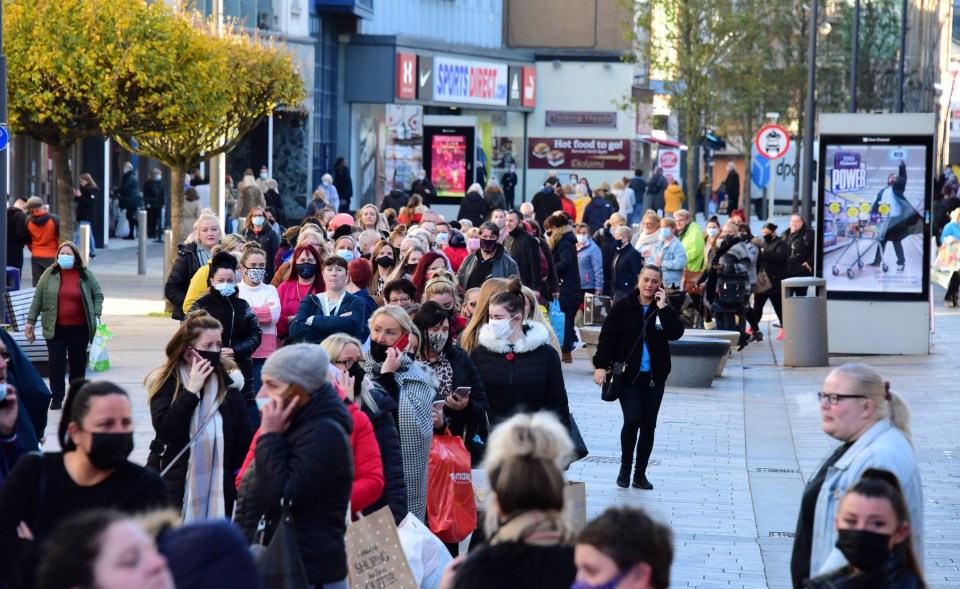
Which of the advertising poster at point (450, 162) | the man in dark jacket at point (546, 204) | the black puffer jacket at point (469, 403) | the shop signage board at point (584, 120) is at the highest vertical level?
the shop signage board at point (584, 120)

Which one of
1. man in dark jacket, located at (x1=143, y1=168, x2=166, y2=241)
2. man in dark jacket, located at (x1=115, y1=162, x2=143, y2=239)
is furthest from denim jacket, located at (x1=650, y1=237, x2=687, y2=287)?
→ man in dark jacket, located at (x1=143, y1=168, x2=166, y2=241)

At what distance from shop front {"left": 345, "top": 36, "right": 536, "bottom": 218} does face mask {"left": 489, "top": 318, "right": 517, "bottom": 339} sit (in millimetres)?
31352

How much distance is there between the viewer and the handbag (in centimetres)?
2150

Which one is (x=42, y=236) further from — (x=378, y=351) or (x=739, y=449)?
(x=378, y=351)

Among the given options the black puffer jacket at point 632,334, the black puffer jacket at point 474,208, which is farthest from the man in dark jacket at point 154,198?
the black puffer jacket at point 632,334

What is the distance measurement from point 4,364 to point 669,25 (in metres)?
44.7

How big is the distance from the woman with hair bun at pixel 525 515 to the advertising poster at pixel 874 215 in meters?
15.2

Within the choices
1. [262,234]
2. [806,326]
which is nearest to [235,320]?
[262,234]

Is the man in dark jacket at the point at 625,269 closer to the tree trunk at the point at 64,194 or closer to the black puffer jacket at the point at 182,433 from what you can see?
the tree trunk at the point at 64,194

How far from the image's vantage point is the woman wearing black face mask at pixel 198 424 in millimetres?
7254

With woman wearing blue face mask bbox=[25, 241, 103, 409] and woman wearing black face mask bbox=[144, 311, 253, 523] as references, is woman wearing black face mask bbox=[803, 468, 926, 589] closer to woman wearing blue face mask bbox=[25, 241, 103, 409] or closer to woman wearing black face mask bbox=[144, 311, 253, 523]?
woman wearing black face mask bbox=[144, 311, 253, 523]

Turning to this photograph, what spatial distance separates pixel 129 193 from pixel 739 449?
2652 cm

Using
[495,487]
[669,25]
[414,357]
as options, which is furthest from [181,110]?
[669,25]

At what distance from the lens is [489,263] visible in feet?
49.9
